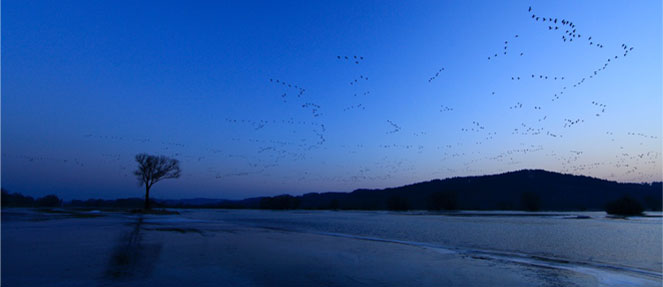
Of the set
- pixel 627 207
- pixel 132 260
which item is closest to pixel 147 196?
pixel 132 260

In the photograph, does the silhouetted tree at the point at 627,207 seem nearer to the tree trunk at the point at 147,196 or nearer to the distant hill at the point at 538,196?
the distant hill at the point at 538,196

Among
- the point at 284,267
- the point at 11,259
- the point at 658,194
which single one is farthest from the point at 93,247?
the point at 658,194

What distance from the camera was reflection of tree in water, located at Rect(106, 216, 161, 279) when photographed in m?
11.1

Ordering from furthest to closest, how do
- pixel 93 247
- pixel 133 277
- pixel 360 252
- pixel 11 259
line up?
pixel 360 252
pixel 93 247
pixel 11 259
pixel 133 277

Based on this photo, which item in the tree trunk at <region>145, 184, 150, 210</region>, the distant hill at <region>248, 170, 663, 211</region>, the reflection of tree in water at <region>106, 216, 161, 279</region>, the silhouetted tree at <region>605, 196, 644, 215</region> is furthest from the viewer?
the distant hill at <region>248, 170, 663, 211</region>

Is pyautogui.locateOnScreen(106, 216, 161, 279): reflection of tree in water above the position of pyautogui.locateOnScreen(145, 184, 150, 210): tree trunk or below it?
below

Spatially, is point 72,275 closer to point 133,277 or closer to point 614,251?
point 133,277

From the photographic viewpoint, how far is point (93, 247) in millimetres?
17125

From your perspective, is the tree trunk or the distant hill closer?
the tree trunk

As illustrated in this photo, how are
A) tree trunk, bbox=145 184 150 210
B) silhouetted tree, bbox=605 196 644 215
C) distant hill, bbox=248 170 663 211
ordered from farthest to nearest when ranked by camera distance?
distant hill, bbox=248 170 663 211, silhouetted tree, bbox=605 196 644 215, tree trunk, bbox=145 184 150 210

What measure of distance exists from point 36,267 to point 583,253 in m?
25.4

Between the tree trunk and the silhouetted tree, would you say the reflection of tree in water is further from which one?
the silhouetted tree

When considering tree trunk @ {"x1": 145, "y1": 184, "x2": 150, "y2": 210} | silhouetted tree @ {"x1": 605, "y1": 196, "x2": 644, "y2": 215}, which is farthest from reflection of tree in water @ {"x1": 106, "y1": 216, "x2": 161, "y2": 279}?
silhouetted tree @ {"x1": 605, "y1": 196, "x2": 644, "y2": 215}

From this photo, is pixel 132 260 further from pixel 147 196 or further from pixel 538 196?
pixel 538 196
